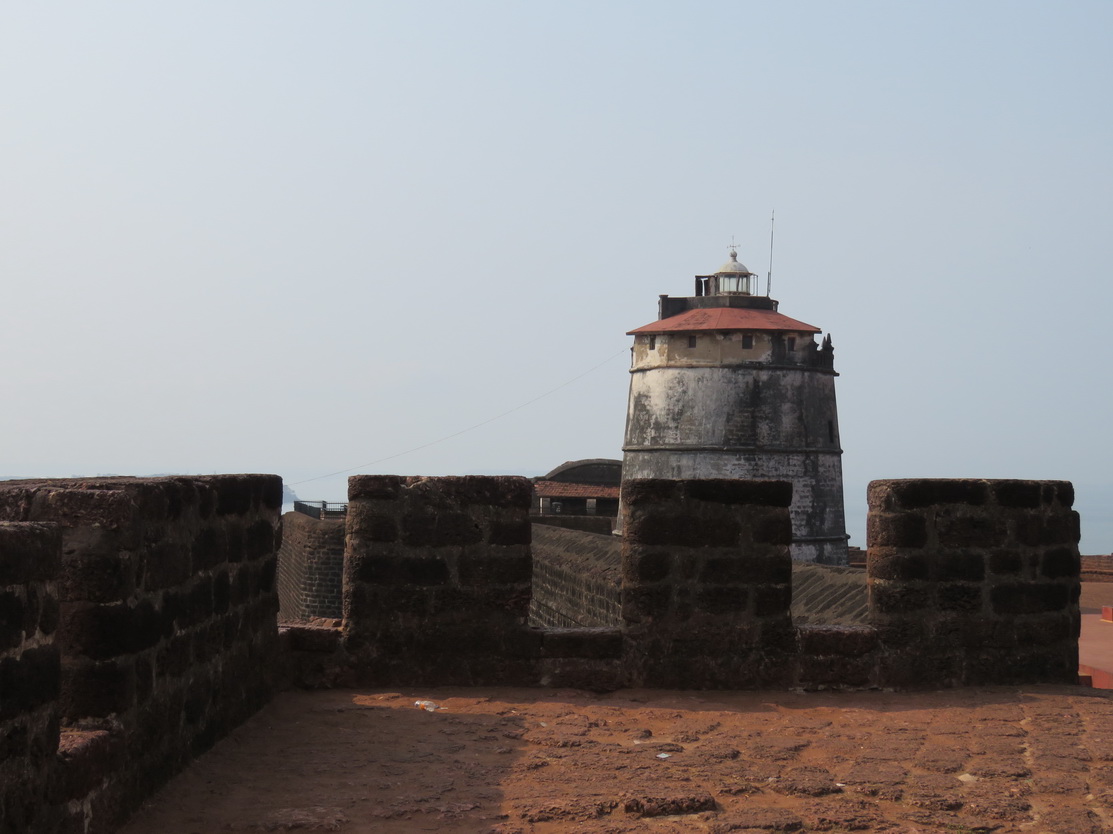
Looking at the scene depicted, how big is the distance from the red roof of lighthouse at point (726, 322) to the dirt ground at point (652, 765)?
94.4ft

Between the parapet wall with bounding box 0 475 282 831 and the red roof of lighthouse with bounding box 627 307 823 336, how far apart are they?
30.3m

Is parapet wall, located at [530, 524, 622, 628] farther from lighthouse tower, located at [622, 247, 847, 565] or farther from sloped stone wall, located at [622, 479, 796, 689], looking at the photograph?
lighthouse tower, located at [622, 247, 847, 565]

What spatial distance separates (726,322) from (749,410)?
99.1 inches

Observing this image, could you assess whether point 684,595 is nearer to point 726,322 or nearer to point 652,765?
point 652,765

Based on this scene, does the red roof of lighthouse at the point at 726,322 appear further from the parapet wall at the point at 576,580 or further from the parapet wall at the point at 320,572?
the parapet wall at the point at 576,580

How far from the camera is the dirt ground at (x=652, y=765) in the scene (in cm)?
395

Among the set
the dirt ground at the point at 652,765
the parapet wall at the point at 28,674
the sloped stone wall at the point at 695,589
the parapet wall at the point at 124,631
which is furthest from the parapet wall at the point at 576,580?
the parapet wall at the point at 28,674

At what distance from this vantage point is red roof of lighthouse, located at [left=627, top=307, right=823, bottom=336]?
34688mm

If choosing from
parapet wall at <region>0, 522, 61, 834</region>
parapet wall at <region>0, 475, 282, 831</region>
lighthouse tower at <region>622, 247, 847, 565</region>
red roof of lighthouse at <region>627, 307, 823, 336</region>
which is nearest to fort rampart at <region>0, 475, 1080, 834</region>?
parapet wall at <region>0, 475, 282, 831</region>

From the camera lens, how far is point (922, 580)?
6465 millimetres

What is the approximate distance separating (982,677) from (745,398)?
28.1m

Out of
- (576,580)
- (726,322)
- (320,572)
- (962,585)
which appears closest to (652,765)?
(962,585)

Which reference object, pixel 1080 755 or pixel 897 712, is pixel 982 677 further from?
pixel 1080 755

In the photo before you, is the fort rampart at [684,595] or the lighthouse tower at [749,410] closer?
the fort rampart at [684,595]
